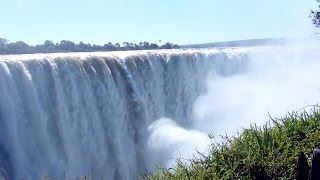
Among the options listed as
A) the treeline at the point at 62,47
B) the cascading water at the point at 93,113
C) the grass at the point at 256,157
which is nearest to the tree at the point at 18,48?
the treeline at the point at 62,47

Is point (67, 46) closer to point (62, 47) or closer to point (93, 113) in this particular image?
point (62, 47)

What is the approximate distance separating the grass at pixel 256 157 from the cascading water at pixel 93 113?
33.0ft

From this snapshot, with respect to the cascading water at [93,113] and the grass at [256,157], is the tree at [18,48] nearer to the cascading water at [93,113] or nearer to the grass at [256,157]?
the cascading water at [93,113]

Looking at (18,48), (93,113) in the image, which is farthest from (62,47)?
(93,113)

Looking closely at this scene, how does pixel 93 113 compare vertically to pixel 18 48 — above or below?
below

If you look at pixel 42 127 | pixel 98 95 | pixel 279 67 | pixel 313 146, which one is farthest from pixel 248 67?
pixel 313 146

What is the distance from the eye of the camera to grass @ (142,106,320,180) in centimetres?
356

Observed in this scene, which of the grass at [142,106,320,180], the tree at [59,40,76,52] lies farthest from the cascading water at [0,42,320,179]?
the tree at [59,40,76,52]

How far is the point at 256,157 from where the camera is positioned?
365 centimetres

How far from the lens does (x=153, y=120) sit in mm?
21625

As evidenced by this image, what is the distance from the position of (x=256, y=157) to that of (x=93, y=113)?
1436 cm

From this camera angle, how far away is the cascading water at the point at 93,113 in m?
14.5

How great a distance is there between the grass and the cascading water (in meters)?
10.1

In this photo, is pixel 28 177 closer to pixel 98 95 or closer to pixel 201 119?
pixel 98 95
